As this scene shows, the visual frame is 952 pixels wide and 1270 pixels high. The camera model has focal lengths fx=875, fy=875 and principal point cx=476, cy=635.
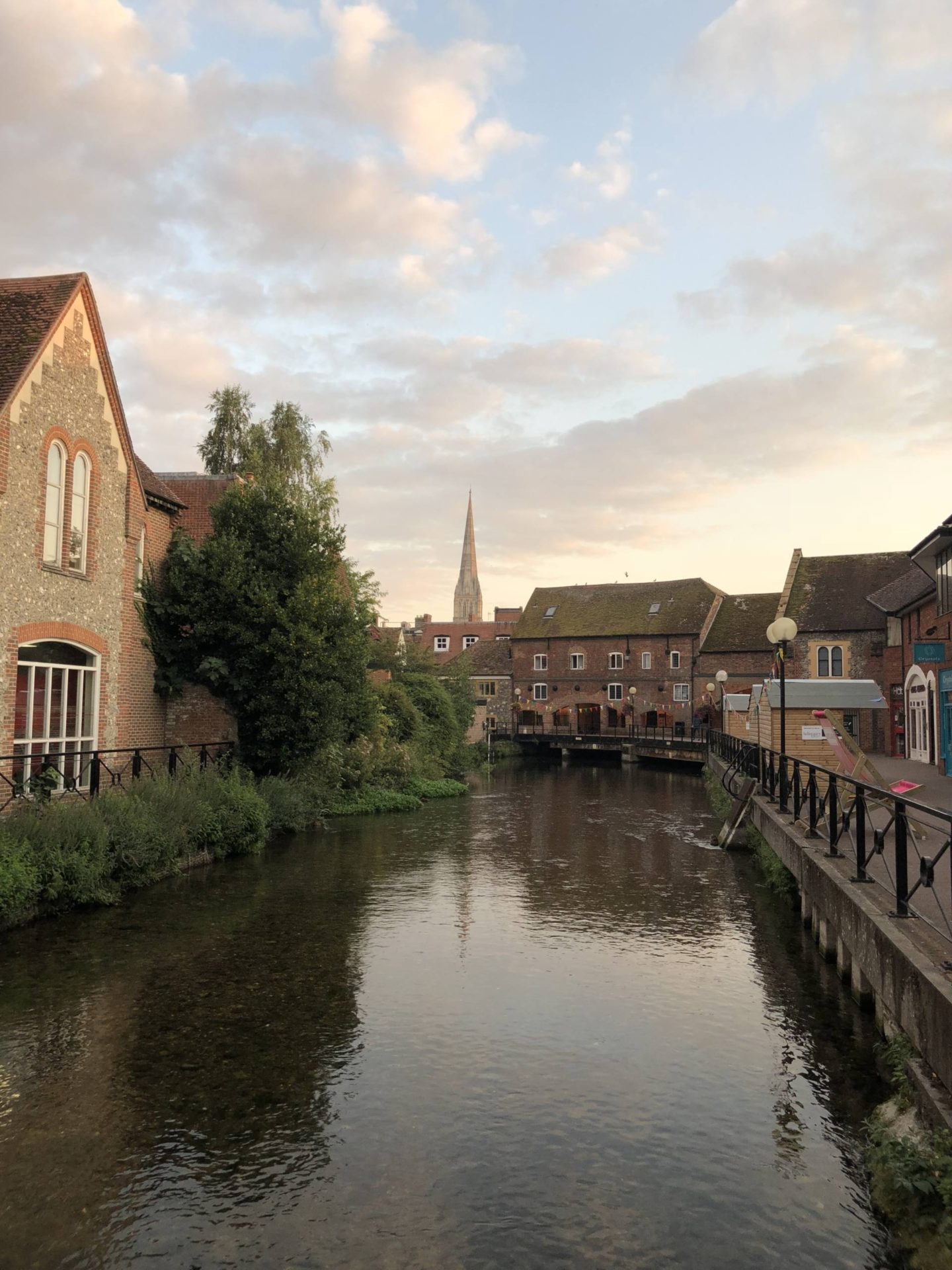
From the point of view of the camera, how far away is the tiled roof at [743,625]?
54.2 meters

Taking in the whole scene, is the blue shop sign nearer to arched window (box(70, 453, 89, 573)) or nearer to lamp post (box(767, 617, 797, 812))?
lamp post (box(767, 617, 797, 812))

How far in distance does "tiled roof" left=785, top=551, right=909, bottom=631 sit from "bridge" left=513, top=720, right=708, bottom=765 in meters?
8.60

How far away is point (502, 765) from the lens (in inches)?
1849

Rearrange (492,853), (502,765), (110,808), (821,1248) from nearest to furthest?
(821,1248)
(110,808)
(492,853)
(502,765)

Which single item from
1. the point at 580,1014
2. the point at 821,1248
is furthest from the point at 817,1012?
the point at 821,1248

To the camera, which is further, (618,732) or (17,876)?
(618,732)

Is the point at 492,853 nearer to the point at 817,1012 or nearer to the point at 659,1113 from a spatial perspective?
the point at 817,1012

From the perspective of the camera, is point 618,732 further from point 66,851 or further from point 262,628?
point 66,851

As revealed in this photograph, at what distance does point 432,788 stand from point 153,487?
1341cm

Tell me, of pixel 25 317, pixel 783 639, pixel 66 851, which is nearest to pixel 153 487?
pixel 25 317

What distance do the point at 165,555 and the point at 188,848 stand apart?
27.7 ft

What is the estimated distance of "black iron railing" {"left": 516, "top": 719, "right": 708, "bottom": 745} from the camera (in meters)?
50.5

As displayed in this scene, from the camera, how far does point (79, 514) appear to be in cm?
1692

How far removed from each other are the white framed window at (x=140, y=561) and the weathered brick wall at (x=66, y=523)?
0.90 m
